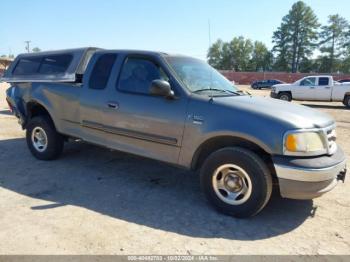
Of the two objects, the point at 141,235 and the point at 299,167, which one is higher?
the point at 299,167

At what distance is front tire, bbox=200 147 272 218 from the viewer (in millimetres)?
3762

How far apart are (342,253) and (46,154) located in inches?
188

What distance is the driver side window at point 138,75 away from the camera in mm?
4621

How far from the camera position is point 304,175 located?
3561 mm

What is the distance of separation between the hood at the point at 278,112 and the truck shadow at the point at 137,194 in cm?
113

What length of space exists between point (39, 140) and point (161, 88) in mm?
3080

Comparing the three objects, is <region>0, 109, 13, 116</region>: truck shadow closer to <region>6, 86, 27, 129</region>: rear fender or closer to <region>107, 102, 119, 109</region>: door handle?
<region>6, 86, 27, 129</region>: rear fender

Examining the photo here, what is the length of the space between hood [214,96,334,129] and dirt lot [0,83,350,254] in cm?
113

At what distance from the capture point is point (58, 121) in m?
5.76

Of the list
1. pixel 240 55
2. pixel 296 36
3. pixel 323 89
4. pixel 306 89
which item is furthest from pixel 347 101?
pixel 240 55

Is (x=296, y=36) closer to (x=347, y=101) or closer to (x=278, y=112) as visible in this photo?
(x=347, y=101)

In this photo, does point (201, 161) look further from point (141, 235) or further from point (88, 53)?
point (88, 53)

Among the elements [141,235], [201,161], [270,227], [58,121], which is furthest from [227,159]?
[58,121]

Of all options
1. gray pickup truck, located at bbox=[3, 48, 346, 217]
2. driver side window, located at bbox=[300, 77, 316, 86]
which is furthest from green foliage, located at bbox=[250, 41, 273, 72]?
gray pickup truck, located at bbox=[3, 48, 346, 217]
